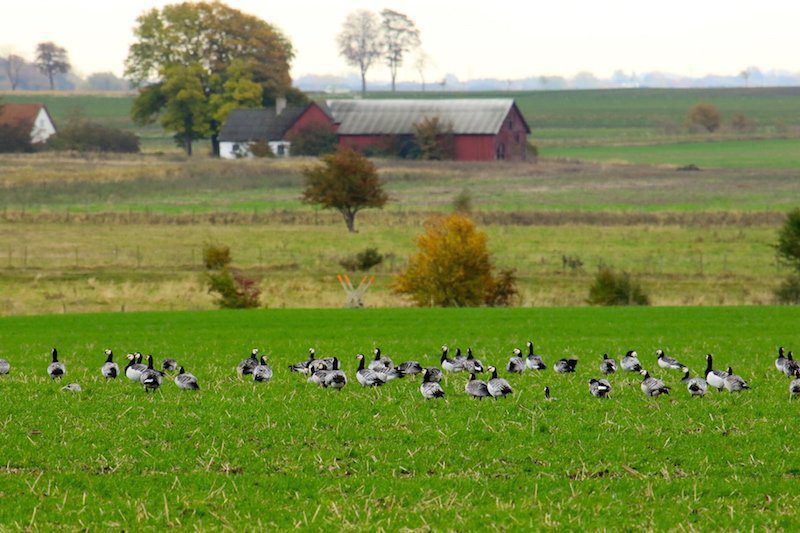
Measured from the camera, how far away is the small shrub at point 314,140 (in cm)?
14350

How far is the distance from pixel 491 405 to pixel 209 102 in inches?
5402

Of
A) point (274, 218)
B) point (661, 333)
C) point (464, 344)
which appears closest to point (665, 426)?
point (464, 344)

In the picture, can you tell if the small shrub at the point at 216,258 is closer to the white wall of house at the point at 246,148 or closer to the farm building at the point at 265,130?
the farm building at the point at 265,130

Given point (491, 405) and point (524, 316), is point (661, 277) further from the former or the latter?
point (491, 405)

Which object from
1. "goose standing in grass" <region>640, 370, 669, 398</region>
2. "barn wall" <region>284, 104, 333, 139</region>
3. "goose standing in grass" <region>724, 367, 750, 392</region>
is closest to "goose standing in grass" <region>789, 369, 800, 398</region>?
"goose standing in grass" <region>724, 367, 750, 392</region>

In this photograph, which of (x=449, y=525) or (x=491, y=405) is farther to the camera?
(x=491, y=405)

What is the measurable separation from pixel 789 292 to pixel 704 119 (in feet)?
476

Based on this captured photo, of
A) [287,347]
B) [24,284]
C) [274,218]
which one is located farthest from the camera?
[274,218]

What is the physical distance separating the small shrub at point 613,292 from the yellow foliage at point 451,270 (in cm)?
496

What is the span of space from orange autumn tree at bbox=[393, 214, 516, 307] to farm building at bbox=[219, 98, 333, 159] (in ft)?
304

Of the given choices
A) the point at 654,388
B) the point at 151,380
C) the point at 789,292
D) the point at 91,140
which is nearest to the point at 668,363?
the point at 654,388

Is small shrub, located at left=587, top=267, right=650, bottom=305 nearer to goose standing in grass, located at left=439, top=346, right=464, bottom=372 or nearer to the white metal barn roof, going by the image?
goose standing in grass, located at left=439, top=346, right=464, bottom=372

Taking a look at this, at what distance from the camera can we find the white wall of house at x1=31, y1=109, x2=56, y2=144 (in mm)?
161625

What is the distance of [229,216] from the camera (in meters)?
86.6
